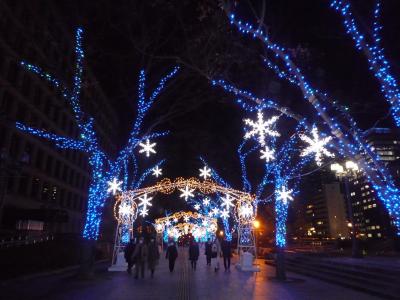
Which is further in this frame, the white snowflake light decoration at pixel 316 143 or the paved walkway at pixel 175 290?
the white snowflake light decoration at pixel 316 143

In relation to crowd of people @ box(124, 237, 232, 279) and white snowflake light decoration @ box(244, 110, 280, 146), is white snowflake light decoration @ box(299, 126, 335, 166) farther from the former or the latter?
crowd of people @ box(124, 237, 232, 279)

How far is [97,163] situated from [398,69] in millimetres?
10531

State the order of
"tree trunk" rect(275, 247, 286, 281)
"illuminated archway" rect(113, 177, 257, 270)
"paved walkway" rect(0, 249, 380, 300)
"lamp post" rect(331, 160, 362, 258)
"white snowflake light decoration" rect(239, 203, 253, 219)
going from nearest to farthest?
"paved walkway" rect(0, 249, 380, 300) → "tree trunk" rect(275, 247, 286, 281) → "illuminated archway" rect(113, 177, 257, 270) → "lamp post" rect(331, 160, 362, 258) → "white snowflake light decoration" rect(239, 203, 253, 219)

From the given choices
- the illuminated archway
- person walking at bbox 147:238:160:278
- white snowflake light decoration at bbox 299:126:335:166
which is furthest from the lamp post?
person walking at bbox 147:238:160:278

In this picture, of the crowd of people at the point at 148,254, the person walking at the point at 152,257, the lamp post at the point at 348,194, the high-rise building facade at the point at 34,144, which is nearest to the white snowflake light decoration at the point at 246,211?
the crowd of people at the point at 148,254

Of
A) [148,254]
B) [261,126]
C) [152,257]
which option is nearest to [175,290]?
[152,257]

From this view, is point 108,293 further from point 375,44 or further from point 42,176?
point 42,176

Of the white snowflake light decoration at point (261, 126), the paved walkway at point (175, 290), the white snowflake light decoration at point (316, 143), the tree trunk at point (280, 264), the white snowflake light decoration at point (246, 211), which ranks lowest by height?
the paved walkway at point (175, 290)

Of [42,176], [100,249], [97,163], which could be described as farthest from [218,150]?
[42,176]

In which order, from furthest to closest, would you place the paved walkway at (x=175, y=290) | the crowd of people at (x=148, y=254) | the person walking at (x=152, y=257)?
1. the person walking at (x=152, y=257)
2. the crowd of people at (x=148, y=254)
3. the paved walkway at (x=175, y=290)

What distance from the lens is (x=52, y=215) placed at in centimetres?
3011

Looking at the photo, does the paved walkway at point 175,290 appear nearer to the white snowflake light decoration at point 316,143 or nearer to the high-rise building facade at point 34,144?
Result: the white snowflake light decoration at point 316,143

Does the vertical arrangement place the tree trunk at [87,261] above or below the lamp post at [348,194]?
below

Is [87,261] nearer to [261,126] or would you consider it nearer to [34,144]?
[261,126]
